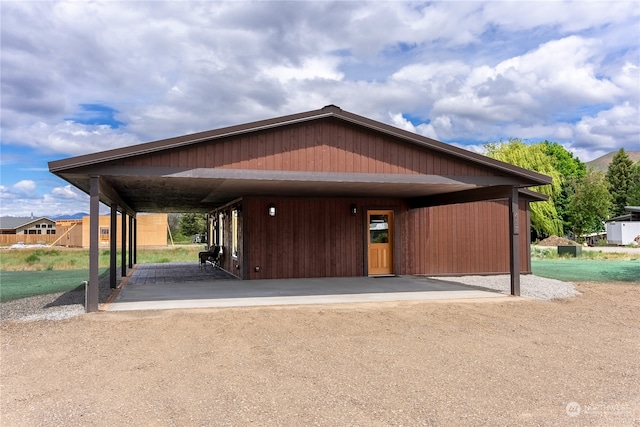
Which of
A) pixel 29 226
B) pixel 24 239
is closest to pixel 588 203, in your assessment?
pixel 24 239

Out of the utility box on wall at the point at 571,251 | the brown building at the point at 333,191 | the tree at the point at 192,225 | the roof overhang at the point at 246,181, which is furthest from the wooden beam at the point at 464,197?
the tree at the point at 192,225

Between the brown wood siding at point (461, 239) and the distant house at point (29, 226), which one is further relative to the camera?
the distant house at point (29, 226)

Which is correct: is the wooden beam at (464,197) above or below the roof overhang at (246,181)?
below

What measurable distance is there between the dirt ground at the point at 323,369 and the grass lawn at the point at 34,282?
163 inches

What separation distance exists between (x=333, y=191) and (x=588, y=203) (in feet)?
109

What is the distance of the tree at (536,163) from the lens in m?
30.5

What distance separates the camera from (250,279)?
12188 millimetres

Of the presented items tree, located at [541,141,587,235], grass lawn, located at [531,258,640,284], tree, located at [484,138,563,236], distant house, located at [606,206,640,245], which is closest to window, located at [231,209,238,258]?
grass lawn, located at [531,258,640,284]

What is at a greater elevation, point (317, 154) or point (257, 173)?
point (317, 154)

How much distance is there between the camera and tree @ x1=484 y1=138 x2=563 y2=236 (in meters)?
30.5

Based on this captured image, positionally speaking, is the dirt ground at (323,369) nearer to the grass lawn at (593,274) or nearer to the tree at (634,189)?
the grass lawn at (593,274)

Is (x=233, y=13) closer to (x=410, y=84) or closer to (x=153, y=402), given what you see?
(x=153, y=402)

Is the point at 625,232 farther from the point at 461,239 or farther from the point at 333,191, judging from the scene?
the point at 333,191

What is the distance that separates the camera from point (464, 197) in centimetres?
1088
